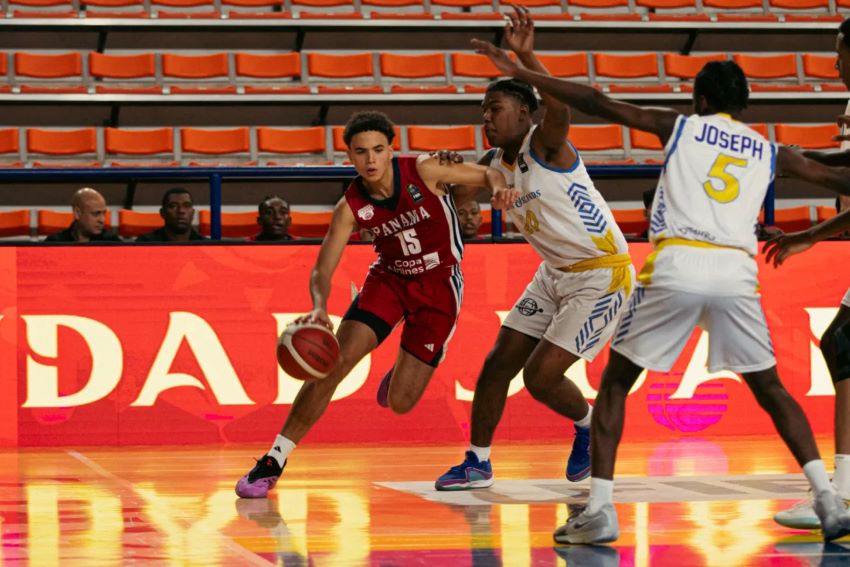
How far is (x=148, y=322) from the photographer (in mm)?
9625

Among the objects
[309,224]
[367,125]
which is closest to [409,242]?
[367,125]

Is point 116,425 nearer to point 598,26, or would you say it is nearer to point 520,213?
point 520,213

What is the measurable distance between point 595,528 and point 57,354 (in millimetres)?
5834

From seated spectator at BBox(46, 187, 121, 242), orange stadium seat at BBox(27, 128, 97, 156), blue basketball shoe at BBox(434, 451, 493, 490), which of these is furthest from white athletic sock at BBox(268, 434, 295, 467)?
orange stadium seat at BBox(27, 128, 97, 156)

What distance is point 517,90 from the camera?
666cm

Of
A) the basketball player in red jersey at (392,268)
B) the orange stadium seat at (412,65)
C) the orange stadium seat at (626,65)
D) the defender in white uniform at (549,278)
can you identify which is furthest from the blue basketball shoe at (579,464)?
the orange stadium seat at (626,65)

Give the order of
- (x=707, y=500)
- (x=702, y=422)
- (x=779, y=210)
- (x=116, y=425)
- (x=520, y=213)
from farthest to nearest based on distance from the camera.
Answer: (x=779, y=210)
(x=702, y=422)
(x=116, y=425)
(x=520, y=213)
(x=707, y=500)

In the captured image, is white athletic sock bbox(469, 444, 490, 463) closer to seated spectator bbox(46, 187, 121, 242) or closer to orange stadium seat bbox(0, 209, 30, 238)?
seated spectator bbox(46, 187, 121, 242)

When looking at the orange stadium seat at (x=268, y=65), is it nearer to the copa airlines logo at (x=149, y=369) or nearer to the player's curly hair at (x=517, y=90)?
the copa airlines logo at (x=149, y=369)

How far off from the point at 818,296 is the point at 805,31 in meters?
9.88

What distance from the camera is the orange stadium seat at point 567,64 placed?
17.6 m

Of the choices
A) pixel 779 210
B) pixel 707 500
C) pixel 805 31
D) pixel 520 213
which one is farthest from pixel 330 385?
pixel 805 31

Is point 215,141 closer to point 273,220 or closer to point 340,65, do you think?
point 340,65

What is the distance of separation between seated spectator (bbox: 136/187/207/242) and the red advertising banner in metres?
0.51
